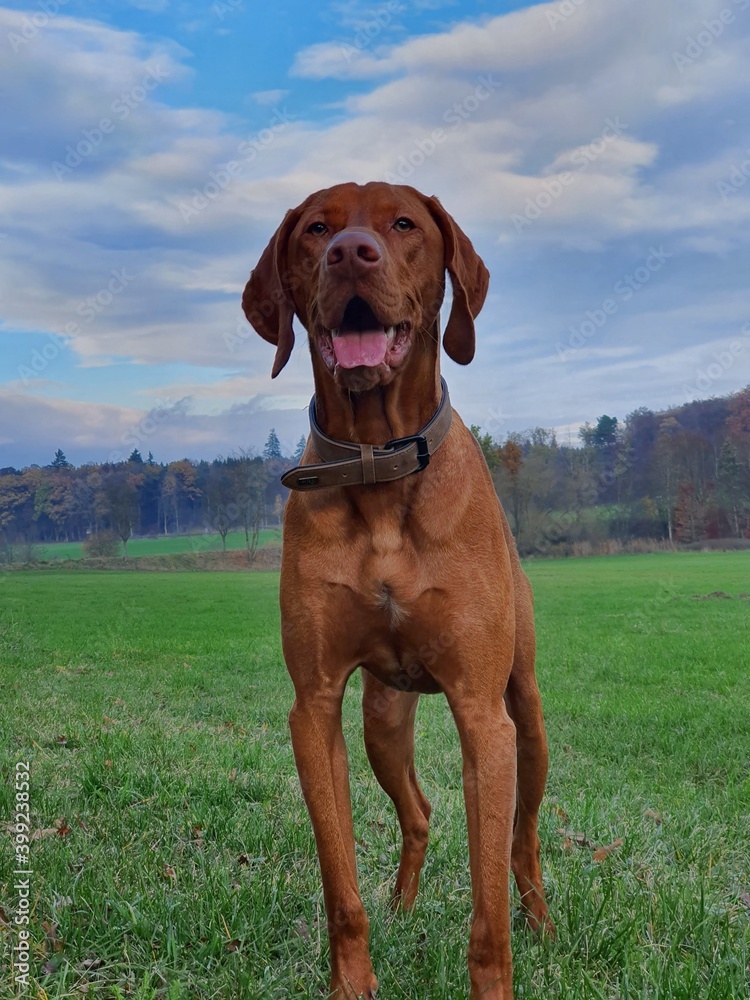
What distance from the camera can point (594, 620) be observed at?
20.7 meters

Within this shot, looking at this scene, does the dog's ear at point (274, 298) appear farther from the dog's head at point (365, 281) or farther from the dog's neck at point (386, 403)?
the dog's neck at point (386, 403)

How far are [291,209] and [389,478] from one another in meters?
1.18

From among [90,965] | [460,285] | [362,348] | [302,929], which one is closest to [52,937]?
[90,965]

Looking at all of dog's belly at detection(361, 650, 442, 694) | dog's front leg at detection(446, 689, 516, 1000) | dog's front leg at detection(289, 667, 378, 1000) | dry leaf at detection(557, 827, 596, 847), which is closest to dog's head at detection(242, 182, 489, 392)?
dog's belly at detection(361, 650, 442, 694)

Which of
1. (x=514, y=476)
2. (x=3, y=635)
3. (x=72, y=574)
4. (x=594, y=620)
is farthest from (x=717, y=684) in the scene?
(x=514, y=476)

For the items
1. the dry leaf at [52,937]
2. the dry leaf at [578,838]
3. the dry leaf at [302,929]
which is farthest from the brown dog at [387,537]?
the dry leaf at [578,838]

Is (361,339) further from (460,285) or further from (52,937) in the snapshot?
(52,937)

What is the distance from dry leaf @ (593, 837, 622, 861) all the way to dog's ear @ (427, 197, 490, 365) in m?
2.65

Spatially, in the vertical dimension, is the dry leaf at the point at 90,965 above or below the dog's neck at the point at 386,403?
below

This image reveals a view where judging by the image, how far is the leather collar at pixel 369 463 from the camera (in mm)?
3061

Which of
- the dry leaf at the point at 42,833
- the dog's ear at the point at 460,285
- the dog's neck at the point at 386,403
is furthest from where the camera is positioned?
the dry leaf at the point at 42,833

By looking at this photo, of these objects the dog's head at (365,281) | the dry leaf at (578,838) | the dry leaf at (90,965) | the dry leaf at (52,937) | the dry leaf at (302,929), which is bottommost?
the dry leaf at (578,838)

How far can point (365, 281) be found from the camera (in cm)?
284

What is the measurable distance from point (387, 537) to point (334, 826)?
101cm
